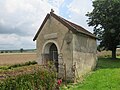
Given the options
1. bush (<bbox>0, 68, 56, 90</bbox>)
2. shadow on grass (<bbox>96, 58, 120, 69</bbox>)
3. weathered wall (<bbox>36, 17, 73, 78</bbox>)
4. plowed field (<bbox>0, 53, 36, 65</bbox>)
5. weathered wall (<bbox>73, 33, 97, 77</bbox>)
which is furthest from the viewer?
plowed field (<bbox>0, 53, 36, 65</bbox>)

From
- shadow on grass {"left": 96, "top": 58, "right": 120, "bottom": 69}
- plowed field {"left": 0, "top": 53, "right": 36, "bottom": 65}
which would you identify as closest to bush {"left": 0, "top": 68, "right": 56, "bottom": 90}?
shadow on grass {"left": 96, "top": 58, "right": 120, "bottom": 69}

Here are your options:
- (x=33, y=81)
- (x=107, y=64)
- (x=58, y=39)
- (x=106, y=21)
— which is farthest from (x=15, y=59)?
(x=33, y=81)

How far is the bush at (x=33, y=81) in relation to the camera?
8070 mm

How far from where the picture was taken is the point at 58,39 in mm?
16094

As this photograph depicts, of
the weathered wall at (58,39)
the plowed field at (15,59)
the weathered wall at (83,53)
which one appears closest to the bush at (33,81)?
the weathered wall at (58,39)

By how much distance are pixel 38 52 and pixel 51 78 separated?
7.31 metres

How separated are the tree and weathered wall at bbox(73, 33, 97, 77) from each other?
11397 millimetres

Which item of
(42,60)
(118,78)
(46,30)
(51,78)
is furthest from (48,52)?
(51,78)

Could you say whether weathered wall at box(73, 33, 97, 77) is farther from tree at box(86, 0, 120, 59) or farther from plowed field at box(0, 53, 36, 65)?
plowed field at box(0, 53, 36, 65)

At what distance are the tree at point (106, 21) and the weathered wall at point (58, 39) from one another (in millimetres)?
14782

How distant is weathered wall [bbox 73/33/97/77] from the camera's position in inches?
619

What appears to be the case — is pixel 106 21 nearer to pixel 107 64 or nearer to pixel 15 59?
pixel 107 64

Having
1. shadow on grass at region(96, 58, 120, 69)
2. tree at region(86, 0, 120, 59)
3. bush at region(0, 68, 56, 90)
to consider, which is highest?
tree at region(86, 0, 120, 59)

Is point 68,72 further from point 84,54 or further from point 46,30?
point 46,30
